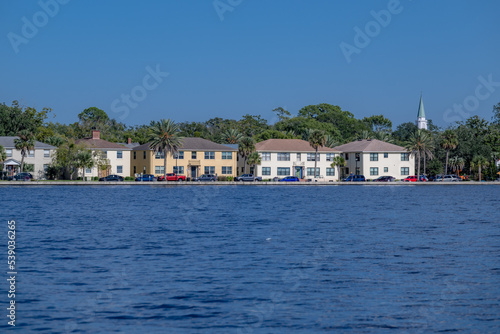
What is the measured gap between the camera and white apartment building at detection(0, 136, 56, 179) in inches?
4786

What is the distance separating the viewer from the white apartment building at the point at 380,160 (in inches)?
5581

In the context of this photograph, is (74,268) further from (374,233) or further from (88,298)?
(374,233)

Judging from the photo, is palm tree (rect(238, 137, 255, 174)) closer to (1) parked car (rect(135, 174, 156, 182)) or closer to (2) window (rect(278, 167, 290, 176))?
(2) window (rect(278, 167, 290, 176))

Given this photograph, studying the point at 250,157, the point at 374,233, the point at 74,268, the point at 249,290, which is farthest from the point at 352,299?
the point at 250,157

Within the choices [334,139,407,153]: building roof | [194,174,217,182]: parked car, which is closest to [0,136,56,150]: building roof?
[194,174,217,182]: parked car

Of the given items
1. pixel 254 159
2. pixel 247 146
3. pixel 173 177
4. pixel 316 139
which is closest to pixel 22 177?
pixel 173 177

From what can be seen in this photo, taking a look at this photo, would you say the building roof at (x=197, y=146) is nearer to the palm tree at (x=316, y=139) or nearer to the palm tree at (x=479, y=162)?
the palm tree at (x=316, y=139)

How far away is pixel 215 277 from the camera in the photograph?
27.1 m

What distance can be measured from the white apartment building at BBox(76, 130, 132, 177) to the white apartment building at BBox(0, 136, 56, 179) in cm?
663

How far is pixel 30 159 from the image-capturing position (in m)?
123

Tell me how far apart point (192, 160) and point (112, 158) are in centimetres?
1507

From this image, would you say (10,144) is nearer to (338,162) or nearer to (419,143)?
(338,162)

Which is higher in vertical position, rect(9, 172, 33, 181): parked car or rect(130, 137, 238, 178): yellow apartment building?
rect(130, 137, 238, 178): yellow apartment building

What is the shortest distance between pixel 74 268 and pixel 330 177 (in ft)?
382
